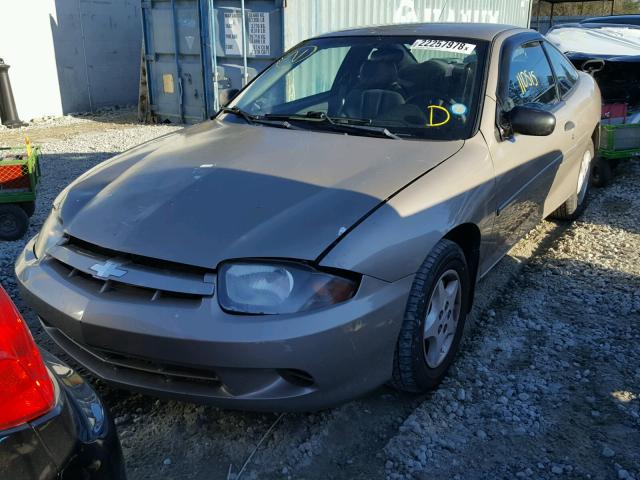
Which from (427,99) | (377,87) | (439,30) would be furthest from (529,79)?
(377,87)

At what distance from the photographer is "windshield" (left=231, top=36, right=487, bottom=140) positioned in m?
3.33

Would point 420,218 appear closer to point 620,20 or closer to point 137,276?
point 137,276

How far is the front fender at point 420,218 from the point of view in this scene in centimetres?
235

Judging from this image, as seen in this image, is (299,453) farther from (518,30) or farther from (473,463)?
(518,30)

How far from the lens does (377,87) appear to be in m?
3.60

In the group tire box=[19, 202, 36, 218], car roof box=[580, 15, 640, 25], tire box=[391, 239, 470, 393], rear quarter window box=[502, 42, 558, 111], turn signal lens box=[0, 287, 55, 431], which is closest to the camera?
turn signal lens box=[0, 287, 55, 431]

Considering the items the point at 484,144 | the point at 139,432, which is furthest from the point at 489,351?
the point at 139,432

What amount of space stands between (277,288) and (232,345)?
27cm

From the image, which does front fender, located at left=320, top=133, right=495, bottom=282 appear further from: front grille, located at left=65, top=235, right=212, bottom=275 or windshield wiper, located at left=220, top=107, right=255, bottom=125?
windshield wiper, located at left=220, top=107, right=255, bottom=125

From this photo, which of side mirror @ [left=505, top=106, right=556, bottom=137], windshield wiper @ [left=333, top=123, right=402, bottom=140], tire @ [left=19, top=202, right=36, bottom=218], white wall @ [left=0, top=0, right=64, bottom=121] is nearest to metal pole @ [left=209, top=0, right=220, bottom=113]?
white wall @ [left=0, top=0, right=64, bottom=121]

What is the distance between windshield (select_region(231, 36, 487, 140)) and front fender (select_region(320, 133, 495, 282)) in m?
0.28

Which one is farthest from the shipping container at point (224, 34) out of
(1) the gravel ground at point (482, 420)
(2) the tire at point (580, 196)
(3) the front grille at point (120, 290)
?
(3) the front grille at point (120, 290)

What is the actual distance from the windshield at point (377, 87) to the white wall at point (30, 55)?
917 cm

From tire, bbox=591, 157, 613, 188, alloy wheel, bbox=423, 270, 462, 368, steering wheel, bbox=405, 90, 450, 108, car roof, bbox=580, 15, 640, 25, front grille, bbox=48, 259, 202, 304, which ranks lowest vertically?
tire, bbox=591, 157, 613, 188
